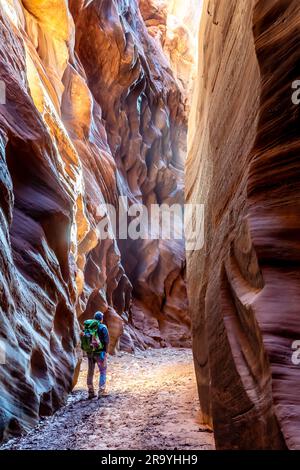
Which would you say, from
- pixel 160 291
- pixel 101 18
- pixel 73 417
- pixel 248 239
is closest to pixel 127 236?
pixel 160 291

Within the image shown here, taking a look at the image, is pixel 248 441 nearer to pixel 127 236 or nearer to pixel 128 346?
pixel 128 346

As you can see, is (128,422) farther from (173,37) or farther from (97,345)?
(173,37)

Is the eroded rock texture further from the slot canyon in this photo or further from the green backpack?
the green backpack

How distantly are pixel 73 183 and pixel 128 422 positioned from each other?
784cm

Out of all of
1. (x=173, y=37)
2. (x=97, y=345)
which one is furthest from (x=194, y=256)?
(x=173, y=37)

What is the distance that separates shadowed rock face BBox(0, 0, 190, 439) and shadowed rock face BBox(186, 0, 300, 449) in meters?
3.14

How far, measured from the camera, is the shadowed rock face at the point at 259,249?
3.62 m

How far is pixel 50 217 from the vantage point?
29.2 feet

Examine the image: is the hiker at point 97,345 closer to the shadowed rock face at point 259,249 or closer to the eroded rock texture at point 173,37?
the shadowed rock face at point 259,249

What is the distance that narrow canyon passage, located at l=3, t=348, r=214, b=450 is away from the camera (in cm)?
533

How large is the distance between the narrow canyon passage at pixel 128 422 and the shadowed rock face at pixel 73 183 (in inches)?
16.3

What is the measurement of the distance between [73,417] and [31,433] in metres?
1.27

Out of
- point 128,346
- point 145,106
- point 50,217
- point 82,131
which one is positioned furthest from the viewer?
point 145,106
